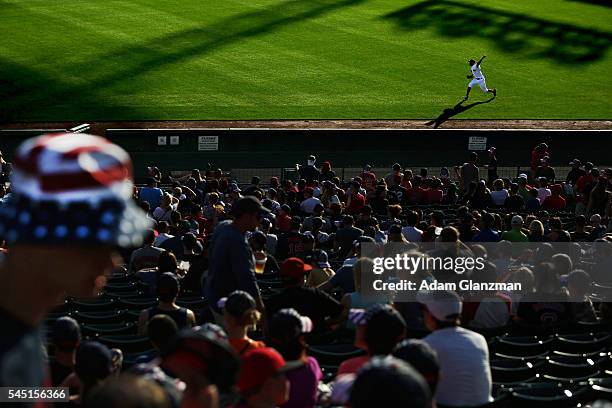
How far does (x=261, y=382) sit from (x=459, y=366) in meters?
1.92

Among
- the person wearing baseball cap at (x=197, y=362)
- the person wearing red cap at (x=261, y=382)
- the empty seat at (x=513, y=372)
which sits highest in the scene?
the person wearing baseball cap at (x=197, y=362)

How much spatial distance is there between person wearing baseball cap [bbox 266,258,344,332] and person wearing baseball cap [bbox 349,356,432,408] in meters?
5.45

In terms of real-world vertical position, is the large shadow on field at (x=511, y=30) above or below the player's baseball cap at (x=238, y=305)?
above

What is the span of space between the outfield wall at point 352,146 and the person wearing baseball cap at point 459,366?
19.8 meters

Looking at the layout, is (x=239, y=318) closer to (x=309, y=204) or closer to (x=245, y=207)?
(x=245, y=207)

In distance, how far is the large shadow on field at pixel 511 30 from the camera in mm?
36125

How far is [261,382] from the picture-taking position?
14.3 ft

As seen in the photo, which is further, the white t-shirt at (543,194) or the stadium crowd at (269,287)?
the white t-shirt at (543,194)

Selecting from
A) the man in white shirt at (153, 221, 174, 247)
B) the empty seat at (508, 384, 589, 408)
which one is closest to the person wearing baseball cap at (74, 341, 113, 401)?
the empty seat at (508, 384, 589, 408)

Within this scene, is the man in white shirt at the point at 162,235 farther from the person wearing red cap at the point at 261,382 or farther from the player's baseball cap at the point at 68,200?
the player's baseball cap at the point at 68,200

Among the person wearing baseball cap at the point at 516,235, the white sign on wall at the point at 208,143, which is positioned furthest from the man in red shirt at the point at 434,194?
the white sign on wall at the point at 208,143

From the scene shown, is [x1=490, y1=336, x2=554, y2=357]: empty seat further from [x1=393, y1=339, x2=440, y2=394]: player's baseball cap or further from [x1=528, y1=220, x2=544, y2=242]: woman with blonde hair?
[x1=528, y1=220, x2=544, y2=242]: woman with blonde hair

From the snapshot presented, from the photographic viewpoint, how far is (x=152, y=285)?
1097 cm

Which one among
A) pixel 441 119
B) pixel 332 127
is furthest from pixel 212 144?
pixel 441 119
